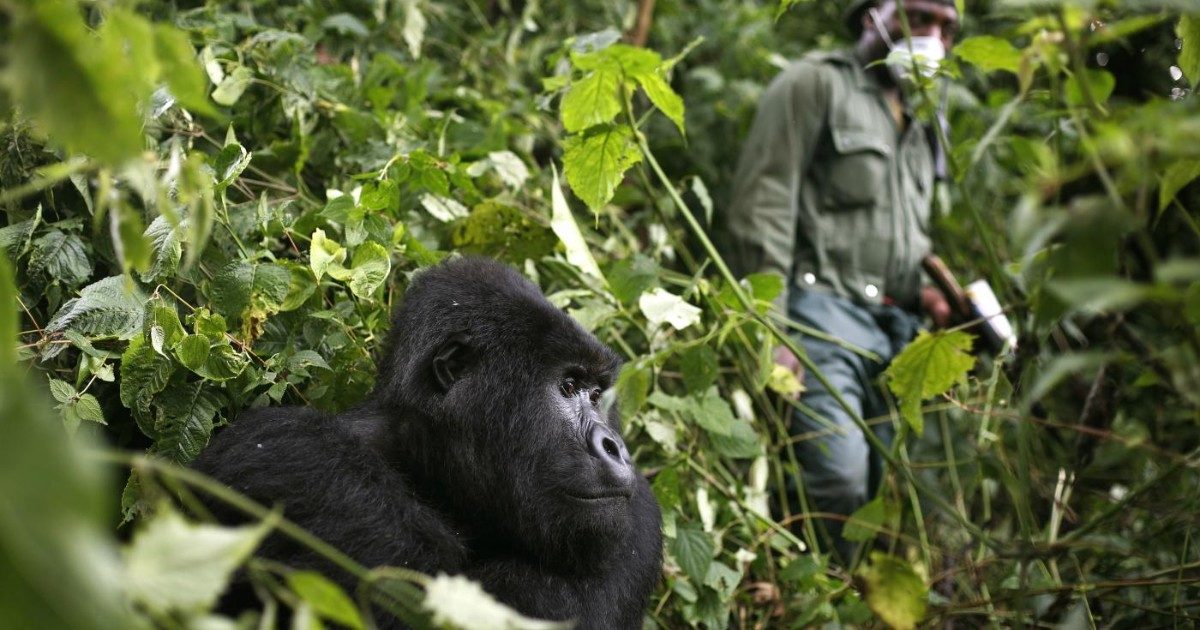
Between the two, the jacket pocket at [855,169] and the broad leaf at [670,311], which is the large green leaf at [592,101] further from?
the jacket pocket at [855,169]

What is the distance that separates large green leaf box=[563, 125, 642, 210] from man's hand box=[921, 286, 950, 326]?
→ 232 cm

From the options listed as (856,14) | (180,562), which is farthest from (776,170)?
(180,562)

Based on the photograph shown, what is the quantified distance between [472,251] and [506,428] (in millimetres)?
1037

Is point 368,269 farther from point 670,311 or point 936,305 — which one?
point 936,305

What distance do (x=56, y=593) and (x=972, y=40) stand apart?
2202mm

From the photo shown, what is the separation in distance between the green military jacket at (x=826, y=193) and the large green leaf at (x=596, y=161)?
173cm

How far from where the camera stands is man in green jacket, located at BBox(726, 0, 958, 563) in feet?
14.5

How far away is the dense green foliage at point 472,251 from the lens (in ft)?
3.75

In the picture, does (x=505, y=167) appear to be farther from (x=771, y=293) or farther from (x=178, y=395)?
(x=178, y=395)

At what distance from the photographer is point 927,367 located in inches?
97.1

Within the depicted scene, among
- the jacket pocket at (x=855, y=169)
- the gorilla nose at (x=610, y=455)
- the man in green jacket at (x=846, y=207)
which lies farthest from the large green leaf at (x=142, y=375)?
the jacket pocket at (x=855, y=169)

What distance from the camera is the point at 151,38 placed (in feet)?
4.02

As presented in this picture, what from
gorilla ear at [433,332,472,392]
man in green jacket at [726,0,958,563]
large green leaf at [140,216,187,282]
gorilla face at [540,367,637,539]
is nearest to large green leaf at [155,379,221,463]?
large green leaf at [140,216,187,282]

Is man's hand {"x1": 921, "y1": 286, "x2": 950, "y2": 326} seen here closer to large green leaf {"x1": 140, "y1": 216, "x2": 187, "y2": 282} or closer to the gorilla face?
the gorilla face
